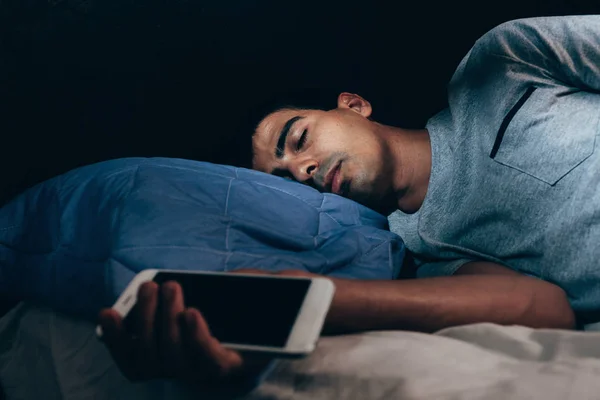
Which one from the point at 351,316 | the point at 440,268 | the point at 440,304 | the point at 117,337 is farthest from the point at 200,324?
the point at 440,268

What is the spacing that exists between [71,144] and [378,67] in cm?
89

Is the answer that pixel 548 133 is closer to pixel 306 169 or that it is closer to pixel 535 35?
pixel 535 35

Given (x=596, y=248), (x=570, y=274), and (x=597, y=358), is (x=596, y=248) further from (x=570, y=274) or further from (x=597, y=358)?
(x=597, y=358)

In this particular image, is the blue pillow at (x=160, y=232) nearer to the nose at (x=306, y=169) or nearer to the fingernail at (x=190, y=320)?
the nose at (x=306, y=169)

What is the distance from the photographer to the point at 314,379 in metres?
0.70

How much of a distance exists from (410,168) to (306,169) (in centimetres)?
28

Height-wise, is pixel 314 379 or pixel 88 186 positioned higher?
pixel 88 186

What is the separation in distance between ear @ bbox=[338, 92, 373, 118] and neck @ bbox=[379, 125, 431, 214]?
166 millimetres

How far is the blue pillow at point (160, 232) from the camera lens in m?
0.92

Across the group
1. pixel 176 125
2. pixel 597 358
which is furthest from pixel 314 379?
pixel 176 125

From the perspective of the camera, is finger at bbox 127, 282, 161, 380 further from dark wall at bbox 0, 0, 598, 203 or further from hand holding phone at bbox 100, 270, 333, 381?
dark wall at bbox 0, 0, 598, 203

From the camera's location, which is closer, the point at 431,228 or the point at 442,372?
the point at 442,372

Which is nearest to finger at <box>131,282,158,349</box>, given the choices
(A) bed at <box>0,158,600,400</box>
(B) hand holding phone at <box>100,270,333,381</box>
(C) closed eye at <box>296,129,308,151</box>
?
(B) hand holding phone at <box>100,270,333,381</box>

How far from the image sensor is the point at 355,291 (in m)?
0.81
